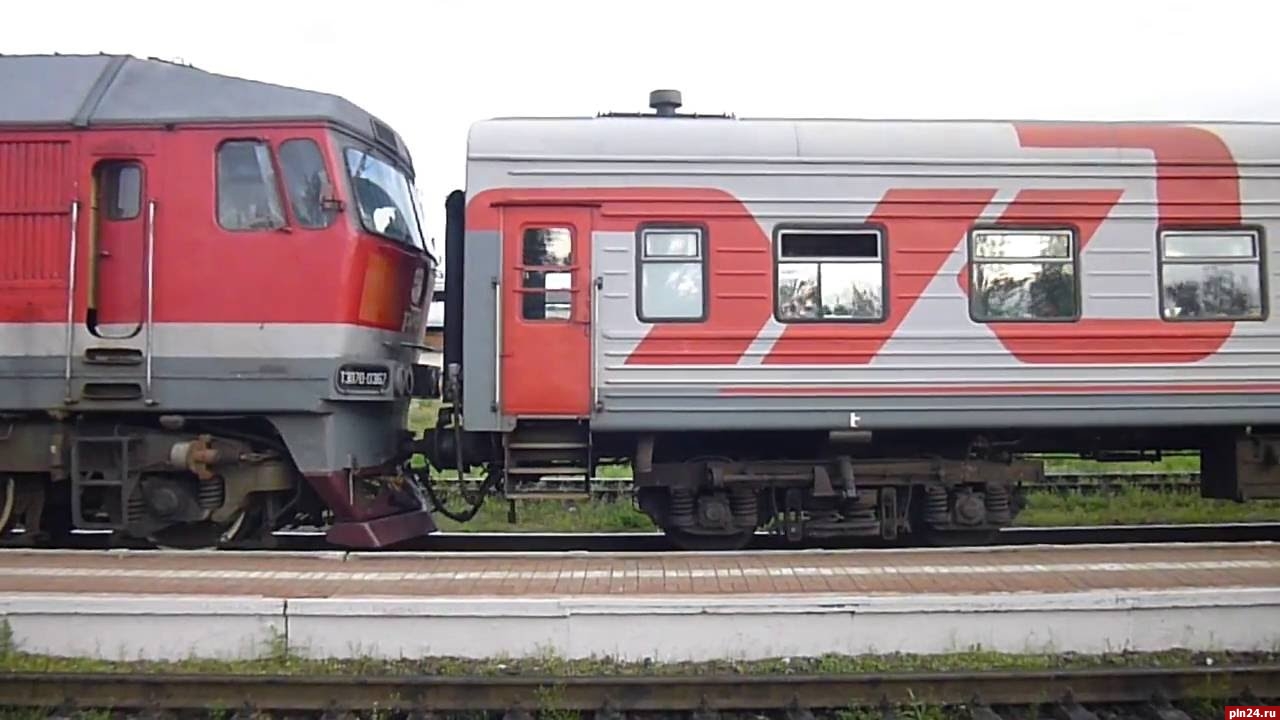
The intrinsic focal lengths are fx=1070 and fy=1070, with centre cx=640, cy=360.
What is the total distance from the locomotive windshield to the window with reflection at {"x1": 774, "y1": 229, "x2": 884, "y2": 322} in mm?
3352

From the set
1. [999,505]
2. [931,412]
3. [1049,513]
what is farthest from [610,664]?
[1049,513]

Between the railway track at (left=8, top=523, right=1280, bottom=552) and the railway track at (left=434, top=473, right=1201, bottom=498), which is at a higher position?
the railway track at (left=434, top=473, right=1201, bottom=498)

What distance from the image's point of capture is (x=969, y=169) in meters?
8.77

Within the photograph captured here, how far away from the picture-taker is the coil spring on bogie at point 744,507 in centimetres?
899

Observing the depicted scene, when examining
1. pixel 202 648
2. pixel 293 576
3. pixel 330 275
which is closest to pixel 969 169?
pixel 330 275

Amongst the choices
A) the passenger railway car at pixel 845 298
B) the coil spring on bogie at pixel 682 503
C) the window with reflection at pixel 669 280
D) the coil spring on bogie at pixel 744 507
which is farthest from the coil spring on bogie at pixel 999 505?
the window with reflection at pixel 669 280

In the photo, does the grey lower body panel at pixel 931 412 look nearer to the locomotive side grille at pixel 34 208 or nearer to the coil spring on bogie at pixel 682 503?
the coil spring on bogie at pixel 682 503

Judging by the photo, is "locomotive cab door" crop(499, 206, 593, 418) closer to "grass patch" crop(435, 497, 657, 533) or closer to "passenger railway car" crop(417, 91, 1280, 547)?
"passenger railway car" crop(417, 91, 1280, 547)

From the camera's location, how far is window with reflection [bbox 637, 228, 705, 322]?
8.62 m

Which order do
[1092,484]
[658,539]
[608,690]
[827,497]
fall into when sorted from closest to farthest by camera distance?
[608,690]
[827,497]
[658,539]
[1092,484]

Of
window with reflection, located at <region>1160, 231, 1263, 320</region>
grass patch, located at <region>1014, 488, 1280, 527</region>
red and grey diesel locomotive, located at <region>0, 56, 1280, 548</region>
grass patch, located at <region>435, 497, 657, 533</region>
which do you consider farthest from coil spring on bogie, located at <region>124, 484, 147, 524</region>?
window with reflection, located at <region>1160, 231, 1263, 320</region>

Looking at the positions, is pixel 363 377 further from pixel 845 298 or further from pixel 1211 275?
pixel 1211 275

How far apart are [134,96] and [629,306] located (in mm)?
4271

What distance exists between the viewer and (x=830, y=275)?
28.6 feet
